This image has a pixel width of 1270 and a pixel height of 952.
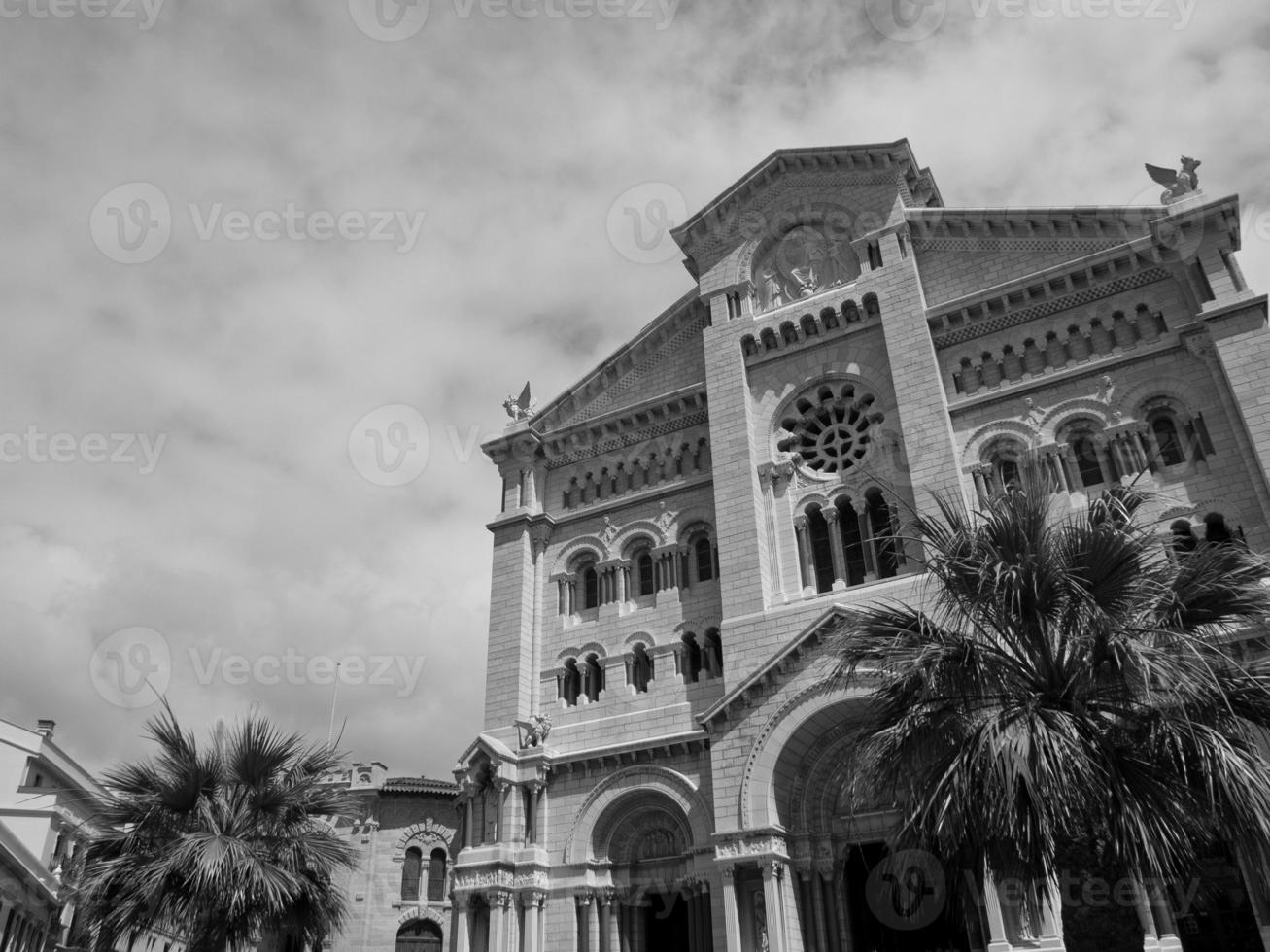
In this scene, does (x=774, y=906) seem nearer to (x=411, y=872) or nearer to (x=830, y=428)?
(x=830, y=428)

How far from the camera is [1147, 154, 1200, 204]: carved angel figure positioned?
2473cm

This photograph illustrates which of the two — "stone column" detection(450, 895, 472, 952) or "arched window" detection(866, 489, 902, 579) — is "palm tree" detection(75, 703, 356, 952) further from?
"arched window" detection(866, 489, 902, 579)

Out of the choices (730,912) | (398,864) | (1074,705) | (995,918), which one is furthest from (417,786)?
(1074,705)

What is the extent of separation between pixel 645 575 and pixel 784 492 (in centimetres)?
495

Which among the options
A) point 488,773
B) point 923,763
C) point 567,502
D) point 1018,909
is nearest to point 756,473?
point 567,502

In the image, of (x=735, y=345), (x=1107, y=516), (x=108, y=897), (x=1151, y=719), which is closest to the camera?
(x=1151, y=719)

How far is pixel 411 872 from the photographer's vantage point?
39.9 m

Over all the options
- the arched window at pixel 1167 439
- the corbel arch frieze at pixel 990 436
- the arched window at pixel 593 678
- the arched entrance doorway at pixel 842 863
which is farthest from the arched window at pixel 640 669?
the arched window at pixel 1167 439

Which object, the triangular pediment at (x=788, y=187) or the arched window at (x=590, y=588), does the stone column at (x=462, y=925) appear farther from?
the triangular pediment at (x=788, y=187)

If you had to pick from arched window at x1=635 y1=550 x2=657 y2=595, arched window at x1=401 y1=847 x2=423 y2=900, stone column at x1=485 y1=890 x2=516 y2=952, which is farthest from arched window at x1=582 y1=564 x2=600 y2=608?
arched window at x1=401 y1=847 x2=423 y2=900

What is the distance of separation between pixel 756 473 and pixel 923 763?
14.8 metres

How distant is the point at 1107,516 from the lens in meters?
13.6

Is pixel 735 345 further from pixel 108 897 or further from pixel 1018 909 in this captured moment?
pixel 108 897

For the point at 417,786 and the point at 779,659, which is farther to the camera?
the point at 417,786
